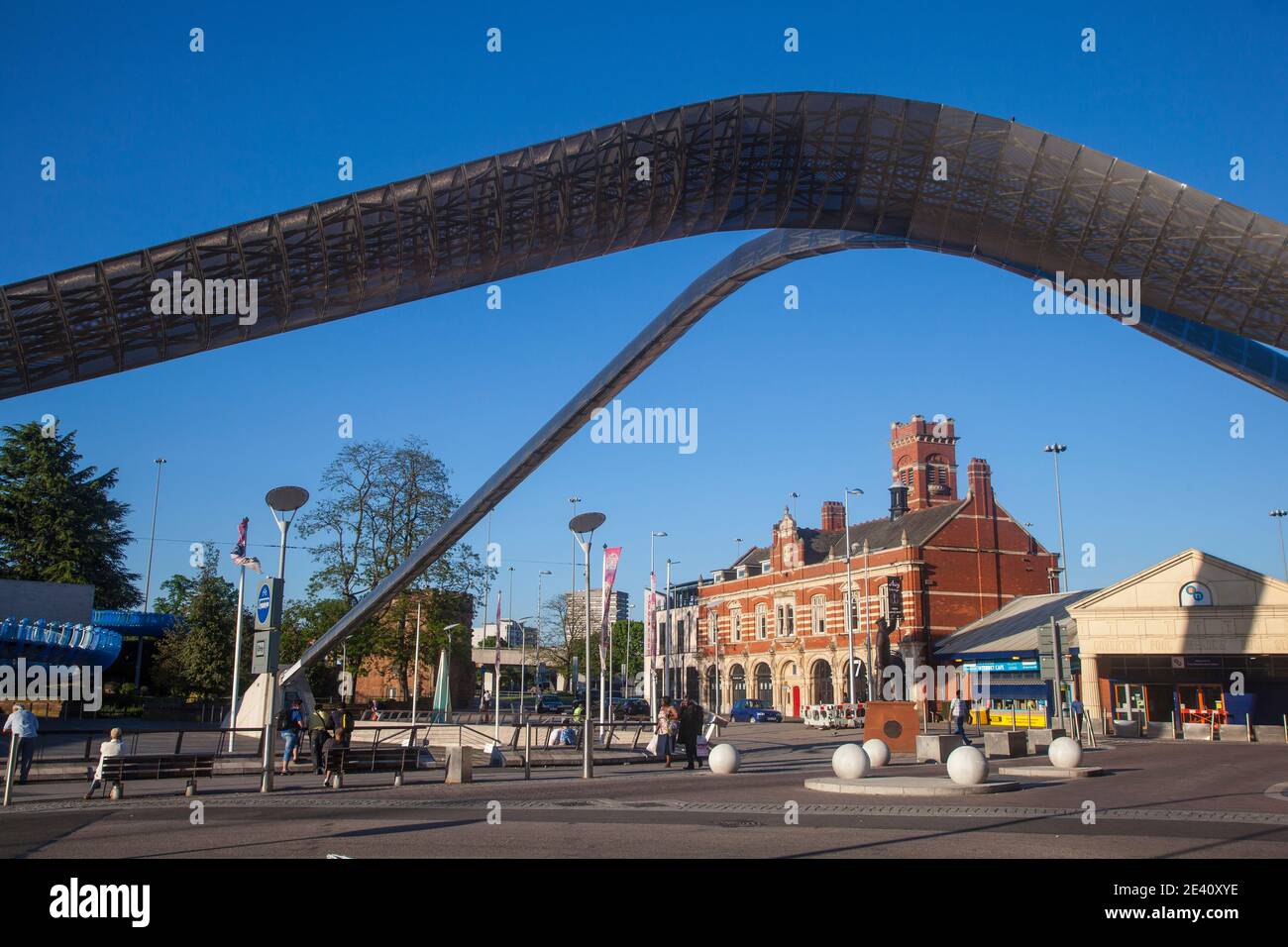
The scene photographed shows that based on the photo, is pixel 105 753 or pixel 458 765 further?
pixel 458 765

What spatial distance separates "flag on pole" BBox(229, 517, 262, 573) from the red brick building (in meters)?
32.6

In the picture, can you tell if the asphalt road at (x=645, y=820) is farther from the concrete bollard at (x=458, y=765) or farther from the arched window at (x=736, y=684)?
the arched window at (x=736, y=684)

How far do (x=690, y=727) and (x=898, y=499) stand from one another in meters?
59.6

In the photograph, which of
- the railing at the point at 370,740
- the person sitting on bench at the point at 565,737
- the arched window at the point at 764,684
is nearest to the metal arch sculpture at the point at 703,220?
the railing at the point at 370,740

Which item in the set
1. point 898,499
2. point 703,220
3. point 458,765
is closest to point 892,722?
point 458,765

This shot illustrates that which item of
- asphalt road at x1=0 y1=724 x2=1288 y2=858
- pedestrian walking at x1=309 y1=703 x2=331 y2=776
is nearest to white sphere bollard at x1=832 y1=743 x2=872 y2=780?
asphalt road at x1=0 y1=724 x2=1288 y2=858

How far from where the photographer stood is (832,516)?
9106 centimetres

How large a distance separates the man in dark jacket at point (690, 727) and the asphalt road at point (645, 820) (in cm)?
292

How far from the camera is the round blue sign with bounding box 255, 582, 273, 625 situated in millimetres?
20953

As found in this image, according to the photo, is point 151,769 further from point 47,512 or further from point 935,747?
point 47,512

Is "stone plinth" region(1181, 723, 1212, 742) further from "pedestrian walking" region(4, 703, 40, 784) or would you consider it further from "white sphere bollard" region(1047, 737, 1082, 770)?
"pedestrian walking" region(4, 703, 40, 784)

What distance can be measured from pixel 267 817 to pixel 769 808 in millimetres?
7695
